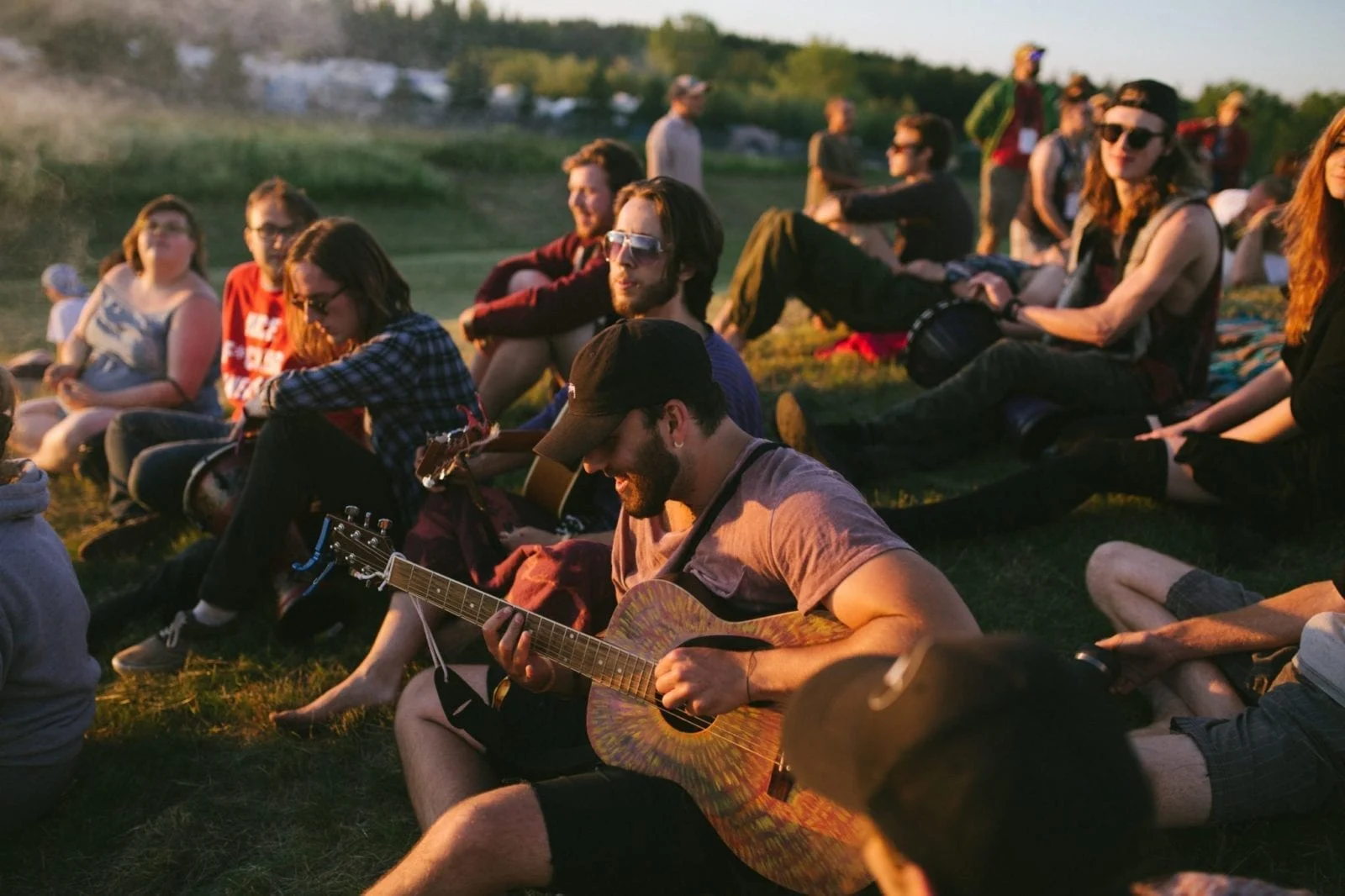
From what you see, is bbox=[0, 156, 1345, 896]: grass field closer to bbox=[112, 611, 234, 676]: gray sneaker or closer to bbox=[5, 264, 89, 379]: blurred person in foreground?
bbox=[112, 611, 234, 676]: gray sneaker

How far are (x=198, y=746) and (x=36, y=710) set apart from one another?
2.03ft

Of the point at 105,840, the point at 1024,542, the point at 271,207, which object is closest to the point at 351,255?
the point at 271,207

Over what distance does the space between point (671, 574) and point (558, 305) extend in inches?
109

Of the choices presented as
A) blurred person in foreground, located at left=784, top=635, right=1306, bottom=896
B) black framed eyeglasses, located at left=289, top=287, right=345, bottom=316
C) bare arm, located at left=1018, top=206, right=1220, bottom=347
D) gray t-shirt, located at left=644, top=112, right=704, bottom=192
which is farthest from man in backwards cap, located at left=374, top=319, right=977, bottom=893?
gray t-shirt, located at left=644, top=112, right=704, bottom=192

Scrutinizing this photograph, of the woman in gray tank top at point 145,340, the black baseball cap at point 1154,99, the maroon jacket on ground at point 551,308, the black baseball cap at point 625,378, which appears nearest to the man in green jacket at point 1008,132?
the black baseball cap at point 1154,99

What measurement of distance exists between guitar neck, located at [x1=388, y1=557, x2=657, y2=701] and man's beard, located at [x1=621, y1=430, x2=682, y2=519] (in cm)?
32

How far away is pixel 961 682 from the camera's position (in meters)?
1.16

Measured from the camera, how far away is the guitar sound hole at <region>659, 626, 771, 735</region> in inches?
93.7

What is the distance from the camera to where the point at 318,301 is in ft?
13.5

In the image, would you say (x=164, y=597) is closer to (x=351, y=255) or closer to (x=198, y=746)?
(x=198, y=746)

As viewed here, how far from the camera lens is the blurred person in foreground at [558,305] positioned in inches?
201

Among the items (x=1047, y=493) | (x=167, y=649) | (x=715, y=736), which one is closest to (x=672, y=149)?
(x=1047, y=493)

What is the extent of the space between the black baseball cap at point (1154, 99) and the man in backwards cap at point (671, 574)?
123 inches

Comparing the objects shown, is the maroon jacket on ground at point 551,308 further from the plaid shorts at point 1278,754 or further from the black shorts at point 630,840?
the plaid shorts at point 1278,754
